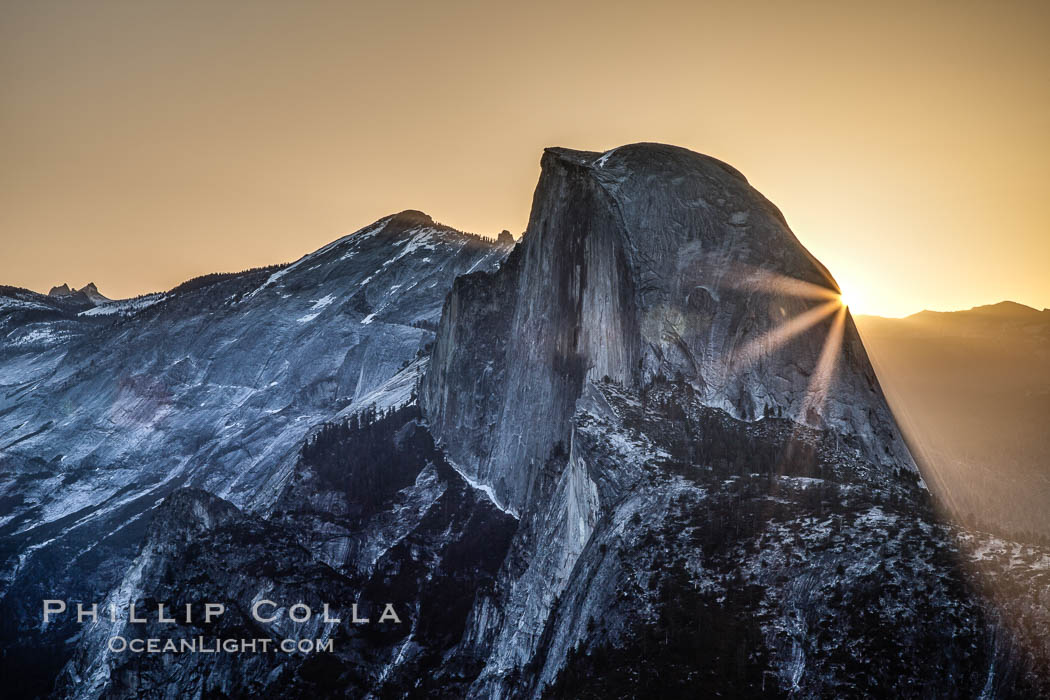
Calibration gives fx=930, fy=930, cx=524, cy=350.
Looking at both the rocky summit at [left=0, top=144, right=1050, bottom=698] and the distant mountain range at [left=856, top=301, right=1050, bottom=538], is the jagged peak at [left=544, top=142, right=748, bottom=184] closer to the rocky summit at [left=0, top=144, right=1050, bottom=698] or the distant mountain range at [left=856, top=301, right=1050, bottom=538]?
the rocky summit at [left=0, top=144, right=1050, bottom=698]

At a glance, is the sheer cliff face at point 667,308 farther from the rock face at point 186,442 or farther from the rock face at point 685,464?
the rock face at point 186,442

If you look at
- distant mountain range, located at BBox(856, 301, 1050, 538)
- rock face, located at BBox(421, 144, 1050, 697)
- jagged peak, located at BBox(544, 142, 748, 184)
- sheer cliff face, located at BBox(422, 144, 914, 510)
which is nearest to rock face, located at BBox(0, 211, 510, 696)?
sheer cliff face, located at BBox(422, 144, 914, 510)

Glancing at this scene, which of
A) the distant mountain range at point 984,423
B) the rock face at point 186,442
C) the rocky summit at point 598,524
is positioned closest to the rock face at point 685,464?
the rocky summit at point 598,524

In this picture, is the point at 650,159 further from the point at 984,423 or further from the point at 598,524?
the point at 984,423

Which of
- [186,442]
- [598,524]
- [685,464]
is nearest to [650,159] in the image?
[685,464]

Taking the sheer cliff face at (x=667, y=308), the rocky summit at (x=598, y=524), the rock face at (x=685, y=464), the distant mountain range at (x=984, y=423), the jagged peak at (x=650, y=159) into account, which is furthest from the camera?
the distant mountain range at (x=984, y=423)

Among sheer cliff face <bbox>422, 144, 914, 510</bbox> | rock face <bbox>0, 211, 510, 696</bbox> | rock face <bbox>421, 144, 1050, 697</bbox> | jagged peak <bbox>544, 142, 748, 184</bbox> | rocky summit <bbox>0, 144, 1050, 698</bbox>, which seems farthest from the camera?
rock face <bbox>0, 211, 510, 696</bbox>
